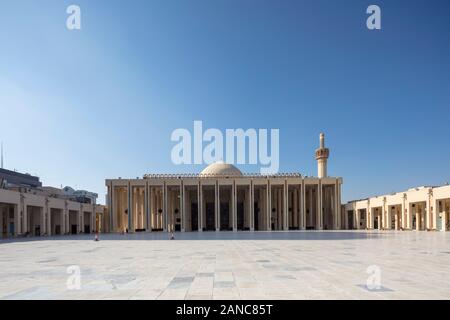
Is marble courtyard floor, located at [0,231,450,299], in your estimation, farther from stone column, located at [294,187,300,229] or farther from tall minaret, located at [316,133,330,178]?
stone column, located at [294,187,300,229]

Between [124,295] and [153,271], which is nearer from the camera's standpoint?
[124,295]

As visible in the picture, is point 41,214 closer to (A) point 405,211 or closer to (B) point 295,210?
(B) point 295,210

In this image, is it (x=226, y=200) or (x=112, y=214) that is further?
(x=226, y=200)

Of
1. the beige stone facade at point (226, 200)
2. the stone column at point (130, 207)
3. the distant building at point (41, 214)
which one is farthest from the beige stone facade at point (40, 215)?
the stone column at point (130, 207)

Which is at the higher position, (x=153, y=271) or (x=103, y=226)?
(x=153, y=271)

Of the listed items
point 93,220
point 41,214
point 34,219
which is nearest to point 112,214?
point 93,220

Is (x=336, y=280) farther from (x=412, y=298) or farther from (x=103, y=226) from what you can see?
(x=103, y=226)

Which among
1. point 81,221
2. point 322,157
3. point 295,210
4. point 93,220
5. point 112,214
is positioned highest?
point 322,157

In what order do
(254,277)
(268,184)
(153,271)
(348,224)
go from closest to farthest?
1. (254,277)
2. (153,271)
3. (268,184)
4. (348,224)

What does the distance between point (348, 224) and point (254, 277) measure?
8035 centimetres

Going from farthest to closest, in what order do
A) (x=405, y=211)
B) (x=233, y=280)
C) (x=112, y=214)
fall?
(x=112, y=214) < (x=405, y=211) < (x=233, y=280)

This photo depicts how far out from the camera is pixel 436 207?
176ft

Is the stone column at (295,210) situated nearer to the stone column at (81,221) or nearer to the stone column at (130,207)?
the stone column at (130,207)
